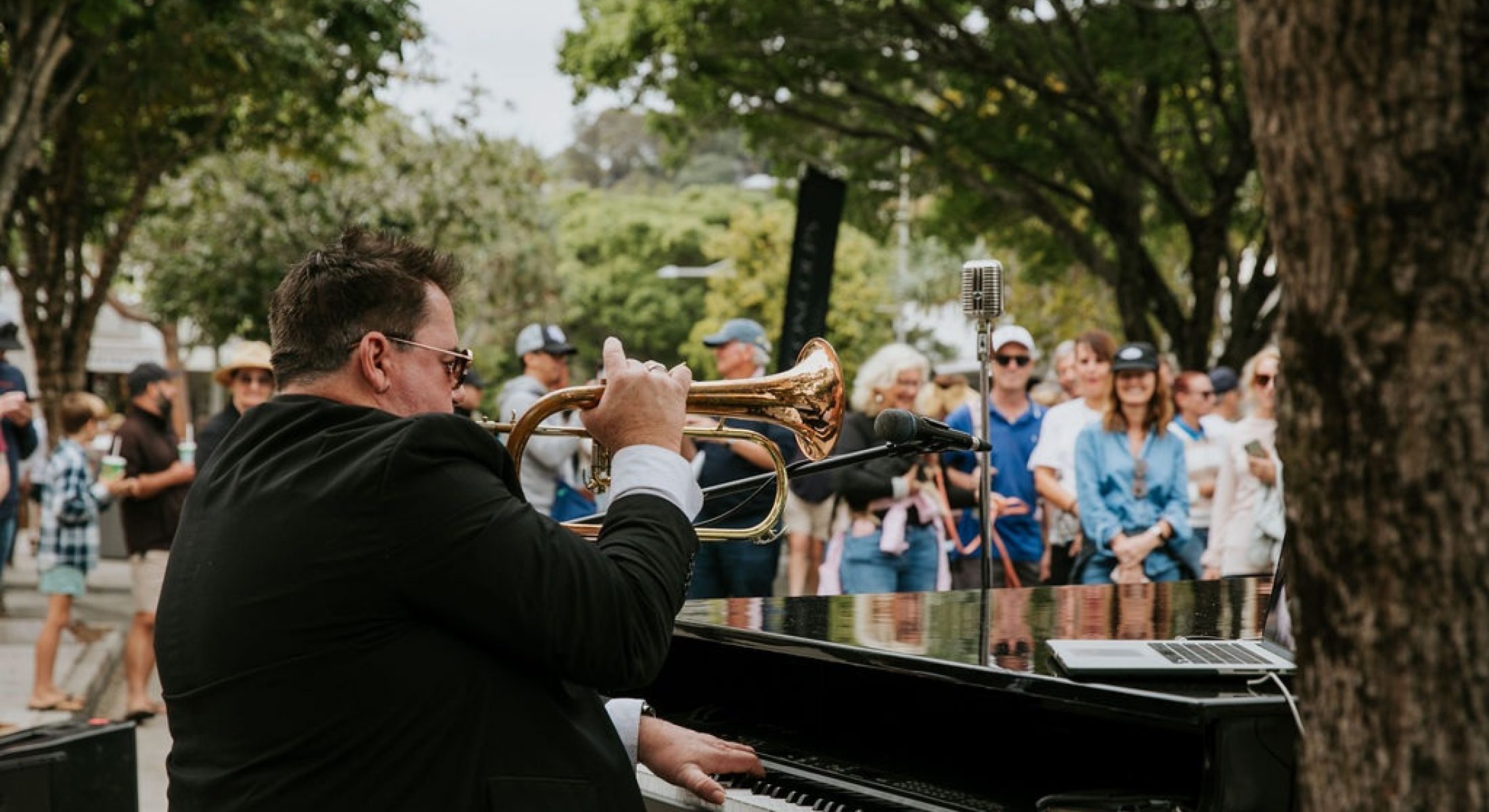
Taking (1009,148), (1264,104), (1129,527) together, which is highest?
(1009,148)

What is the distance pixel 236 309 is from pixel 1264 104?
2769 cm

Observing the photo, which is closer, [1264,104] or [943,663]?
[1264,104]

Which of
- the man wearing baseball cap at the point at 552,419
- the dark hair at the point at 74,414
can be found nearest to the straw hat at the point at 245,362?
the man wearing baseball cap at the point at 552,419

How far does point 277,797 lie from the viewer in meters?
2.65

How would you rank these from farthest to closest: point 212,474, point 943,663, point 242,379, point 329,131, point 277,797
Result: point 329,131, point 242,379, point 943,663, point 212,474, point 277,797

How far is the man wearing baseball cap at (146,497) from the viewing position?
947cm

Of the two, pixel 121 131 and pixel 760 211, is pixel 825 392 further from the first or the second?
pixel 760 211

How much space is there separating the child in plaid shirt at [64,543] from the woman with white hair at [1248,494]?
5.82 metres

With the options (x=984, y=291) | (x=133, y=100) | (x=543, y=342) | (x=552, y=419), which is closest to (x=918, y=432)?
(x=984, y=291)

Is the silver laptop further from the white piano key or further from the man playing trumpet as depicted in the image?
the man playing trumpet

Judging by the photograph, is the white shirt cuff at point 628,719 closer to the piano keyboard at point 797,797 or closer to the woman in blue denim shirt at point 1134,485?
the piano keyboard at point 797,797

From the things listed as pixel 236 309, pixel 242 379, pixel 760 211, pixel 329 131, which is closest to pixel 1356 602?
pixel 242 379

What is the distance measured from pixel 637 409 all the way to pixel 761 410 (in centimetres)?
71

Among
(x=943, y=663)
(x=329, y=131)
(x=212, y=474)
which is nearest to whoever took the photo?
(x=212, y=474)
